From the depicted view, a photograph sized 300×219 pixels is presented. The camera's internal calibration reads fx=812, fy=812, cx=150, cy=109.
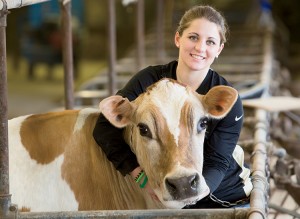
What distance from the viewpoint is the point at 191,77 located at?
10.2 feet

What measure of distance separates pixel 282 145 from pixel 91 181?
8.95ft

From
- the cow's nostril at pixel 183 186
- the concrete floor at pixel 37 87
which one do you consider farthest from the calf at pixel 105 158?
the concrete floor at pixel 37 87

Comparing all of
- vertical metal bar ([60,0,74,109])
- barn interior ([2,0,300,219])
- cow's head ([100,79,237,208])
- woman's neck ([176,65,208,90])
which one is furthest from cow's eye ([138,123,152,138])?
vertical metal bar ([60,0,74,109])

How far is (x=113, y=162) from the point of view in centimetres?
305

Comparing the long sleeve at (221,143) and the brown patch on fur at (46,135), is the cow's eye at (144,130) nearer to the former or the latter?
the long sleeve at (221,143)

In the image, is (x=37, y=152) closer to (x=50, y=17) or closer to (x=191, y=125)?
(x=191, y=125)

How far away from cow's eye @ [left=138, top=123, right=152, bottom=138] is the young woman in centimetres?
20

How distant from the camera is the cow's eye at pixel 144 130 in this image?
2.82 metres

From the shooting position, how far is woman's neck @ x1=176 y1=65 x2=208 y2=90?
310 centimetres

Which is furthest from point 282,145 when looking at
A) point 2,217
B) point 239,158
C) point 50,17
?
point 50,17

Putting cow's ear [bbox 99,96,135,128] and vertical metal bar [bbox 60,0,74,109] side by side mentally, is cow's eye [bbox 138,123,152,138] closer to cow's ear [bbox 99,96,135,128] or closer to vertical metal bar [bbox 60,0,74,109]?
cow's ear [bbox 99,96,135,128]

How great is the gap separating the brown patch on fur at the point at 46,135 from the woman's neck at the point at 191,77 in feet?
1.51

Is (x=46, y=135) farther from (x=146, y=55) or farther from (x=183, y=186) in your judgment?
(x=146, y=55)

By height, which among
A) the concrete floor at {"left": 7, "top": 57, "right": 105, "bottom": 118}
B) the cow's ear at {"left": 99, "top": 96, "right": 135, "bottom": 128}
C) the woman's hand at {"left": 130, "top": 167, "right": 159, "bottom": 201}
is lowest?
the concrete floor at {"left": 7, "top": 57, "right": 105, "bottom": 118}
